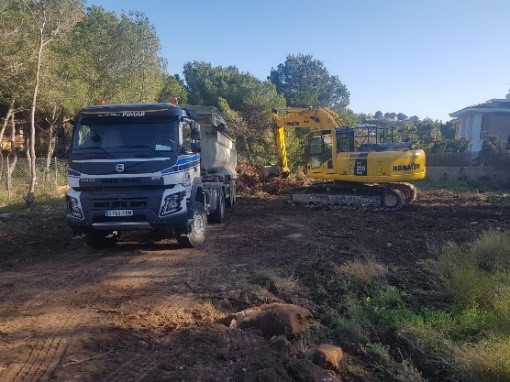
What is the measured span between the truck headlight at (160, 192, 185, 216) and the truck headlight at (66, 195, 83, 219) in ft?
5.10

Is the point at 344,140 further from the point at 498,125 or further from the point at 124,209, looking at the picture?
the point at 498,125

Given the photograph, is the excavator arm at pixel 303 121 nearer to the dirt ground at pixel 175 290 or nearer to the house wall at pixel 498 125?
the dirt ground at pixel 175 290

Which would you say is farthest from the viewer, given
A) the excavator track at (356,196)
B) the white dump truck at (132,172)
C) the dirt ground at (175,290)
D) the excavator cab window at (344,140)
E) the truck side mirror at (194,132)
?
the excavator cab window at (344,140)

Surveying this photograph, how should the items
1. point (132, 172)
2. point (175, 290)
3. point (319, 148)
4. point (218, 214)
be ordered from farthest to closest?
point (319, 148) < point (218, 214) < point (132, 172) < point (175, 290)

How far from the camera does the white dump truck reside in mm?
9070

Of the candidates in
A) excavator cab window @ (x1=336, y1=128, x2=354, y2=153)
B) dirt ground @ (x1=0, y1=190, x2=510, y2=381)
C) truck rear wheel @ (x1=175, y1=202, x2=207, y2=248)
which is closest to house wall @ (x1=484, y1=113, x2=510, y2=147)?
excavator cab window @ (x1=336, y1=128, x2=354, y2=153)

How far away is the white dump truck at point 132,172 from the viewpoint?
9.07m

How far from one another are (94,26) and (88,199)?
18295 millimetres

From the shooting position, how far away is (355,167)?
16.7 m

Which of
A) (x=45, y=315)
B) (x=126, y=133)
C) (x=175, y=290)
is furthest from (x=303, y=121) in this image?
(x=45, y=315)

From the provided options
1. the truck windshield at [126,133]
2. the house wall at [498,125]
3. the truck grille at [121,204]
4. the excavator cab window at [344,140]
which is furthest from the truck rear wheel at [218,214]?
the house wall at [498,125]

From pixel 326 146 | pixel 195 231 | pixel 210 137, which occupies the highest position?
pixel 210 137

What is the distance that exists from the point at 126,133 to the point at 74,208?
5.59 ft

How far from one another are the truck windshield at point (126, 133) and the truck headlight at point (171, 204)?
90cm
